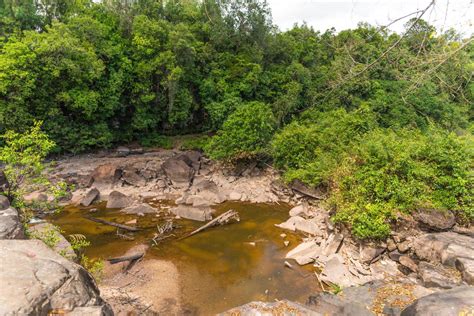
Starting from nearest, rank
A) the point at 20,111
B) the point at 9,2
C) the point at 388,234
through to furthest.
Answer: the point at 388,234 < the point at 20,111 < the point at 9,2

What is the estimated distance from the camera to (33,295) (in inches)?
161

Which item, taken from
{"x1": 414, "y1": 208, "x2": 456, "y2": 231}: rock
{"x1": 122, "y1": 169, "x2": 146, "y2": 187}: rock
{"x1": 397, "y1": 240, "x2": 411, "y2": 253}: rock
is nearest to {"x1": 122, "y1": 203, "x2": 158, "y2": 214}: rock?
{"x1": 122, "y1": 169, "x2": 146, "y2": 187}: rock

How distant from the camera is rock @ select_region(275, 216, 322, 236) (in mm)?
13547

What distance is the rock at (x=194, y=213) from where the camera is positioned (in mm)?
15039

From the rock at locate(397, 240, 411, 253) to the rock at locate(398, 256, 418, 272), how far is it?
0.32 m

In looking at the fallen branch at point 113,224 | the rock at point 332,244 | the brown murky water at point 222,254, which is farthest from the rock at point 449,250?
the fallen branch at point 113,224

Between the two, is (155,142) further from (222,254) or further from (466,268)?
(466,268)

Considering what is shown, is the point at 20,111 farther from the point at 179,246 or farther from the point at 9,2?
the point at 179,246

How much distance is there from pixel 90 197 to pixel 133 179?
302 centimetres

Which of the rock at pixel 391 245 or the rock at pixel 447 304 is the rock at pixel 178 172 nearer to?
the rock at pixel 391 245

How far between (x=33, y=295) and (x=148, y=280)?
22.1ft

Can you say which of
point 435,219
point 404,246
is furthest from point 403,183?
point 404,246

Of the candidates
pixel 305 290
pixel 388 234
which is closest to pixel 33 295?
pixel 305 290

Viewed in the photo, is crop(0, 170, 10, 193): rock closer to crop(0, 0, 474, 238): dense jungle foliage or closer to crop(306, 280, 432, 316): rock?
crop(0, 0, 474, 238): dense jungle foliage
